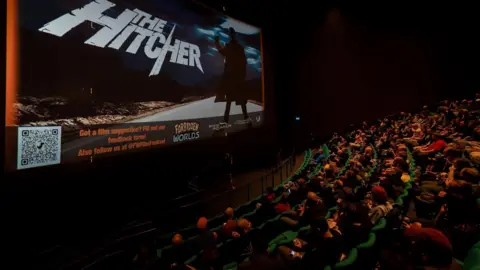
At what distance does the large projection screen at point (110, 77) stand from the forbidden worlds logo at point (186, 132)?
0.02m

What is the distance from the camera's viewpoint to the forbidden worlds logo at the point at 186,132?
785 cm

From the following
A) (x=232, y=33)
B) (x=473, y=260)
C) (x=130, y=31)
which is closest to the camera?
(x=473, y=260)

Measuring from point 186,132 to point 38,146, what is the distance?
3.67m

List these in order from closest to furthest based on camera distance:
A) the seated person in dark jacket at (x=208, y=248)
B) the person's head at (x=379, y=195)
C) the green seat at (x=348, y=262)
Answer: the green seat at (x=348, y=262), the seated person in dark jacket at (x=208, y=248), the person's head at (x=379, y=195)

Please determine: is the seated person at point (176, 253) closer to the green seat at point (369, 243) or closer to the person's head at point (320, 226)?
the person's head at point (320, 226)

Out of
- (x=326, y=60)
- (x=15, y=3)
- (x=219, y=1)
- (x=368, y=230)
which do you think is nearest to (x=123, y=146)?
(x=15, y=3)

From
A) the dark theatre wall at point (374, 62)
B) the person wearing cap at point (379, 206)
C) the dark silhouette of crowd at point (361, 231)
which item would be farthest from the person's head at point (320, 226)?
the dark theatre wall at point (374, 62)

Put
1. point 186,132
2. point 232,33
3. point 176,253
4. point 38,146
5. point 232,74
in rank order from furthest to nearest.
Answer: point 232,74 < point 232,33 < point 186,132 < point 38,146 < point 176,253

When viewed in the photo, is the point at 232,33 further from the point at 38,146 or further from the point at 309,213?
the point at 309,213

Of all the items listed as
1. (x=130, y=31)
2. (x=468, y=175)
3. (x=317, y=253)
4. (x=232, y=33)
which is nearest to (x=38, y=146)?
(x=130, y=31)

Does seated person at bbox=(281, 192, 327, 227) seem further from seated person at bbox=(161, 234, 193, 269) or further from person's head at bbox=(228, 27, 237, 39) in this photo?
person's head at bbox=(228, 27, 237, 39)

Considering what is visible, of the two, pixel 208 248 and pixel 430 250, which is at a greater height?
pixel 430 250

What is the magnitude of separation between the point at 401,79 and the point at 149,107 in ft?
39.0

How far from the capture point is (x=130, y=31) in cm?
645
